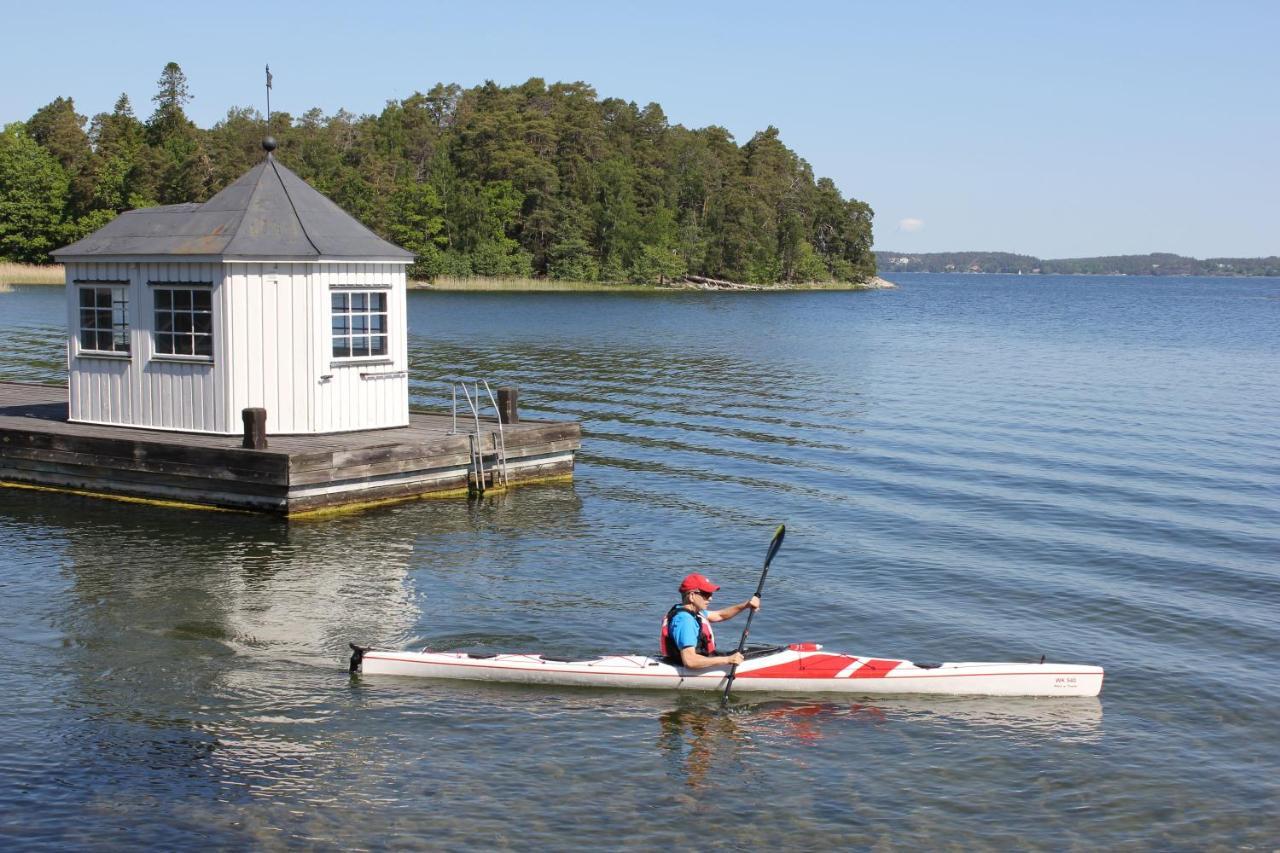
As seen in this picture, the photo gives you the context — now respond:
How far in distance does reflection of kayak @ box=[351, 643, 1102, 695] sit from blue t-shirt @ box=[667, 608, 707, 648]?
295 millimetres

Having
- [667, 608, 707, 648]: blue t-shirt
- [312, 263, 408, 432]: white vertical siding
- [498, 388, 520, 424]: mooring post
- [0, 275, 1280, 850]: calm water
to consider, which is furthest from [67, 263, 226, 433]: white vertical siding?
[667, 608, 707, 648]: blue t-shirt

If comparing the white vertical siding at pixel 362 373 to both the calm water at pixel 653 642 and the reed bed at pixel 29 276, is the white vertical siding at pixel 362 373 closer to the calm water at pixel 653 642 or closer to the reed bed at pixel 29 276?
the calm water at pixel 653 642

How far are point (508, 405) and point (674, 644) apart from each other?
12027 mm

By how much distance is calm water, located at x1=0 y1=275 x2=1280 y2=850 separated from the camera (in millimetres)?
10383

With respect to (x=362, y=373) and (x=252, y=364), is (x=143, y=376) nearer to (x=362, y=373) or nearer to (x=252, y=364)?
(x=252, y=364)

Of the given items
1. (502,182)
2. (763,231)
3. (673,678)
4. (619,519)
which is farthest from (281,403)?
(763,231)

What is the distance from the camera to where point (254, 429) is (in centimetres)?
1950

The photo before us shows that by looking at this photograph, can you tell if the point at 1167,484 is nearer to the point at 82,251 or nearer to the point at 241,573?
the point at 241,573

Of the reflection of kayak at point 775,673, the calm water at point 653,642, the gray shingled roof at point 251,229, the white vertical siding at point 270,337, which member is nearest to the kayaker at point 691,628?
the reflection of kayak at point 775,673

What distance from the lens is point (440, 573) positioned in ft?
57.8

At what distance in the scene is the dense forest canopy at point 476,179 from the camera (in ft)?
386

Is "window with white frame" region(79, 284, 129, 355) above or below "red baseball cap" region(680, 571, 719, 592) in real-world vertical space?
above

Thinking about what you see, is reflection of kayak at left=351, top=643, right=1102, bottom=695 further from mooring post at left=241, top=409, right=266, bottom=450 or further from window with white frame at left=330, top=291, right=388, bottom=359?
window with white frame at left=330, top=291, right=388, bottom=359

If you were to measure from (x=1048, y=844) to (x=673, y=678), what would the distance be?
424 centimetres
